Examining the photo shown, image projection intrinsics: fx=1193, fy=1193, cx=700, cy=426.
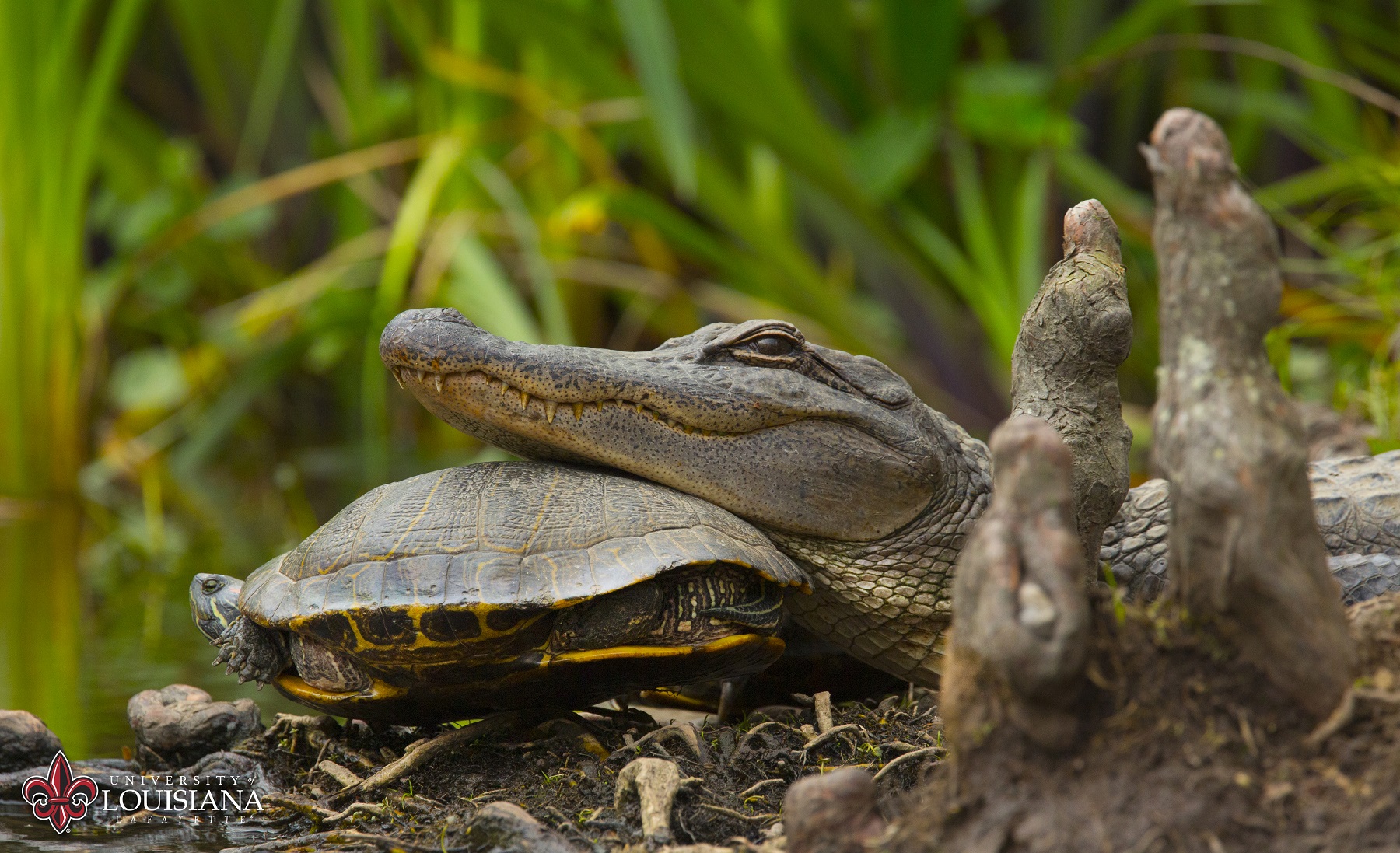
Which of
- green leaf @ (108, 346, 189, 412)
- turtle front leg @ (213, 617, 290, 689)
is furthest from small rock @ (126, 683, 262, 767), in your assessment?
green leaf @ (108, 346, 189, 412)

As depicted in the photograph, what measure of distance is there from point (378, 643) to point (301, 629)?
0.59 ft

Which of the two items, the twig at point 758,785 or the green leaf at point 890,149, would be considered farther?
the green leaf at point 890,149

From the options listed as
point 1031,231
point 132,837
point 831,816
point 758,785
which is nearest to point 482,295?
point 1031,231

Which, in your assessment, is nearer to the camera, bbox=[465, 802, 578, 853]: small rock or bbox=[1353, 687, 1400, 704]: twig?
bbox=[1353, 687, 1400, 704]: twig

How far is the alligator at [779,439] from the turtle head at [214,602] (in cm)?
58

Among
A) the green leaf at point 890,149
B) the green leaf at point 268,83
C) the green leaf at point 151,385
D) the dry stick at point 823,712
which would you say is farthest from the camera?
the green leaf at point 268,83

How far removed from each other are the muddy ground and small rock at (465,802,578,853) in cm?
2

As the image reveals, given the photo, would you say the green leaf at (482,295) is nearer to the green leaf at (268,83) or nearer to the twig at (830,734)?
the green leaf at (268,83)

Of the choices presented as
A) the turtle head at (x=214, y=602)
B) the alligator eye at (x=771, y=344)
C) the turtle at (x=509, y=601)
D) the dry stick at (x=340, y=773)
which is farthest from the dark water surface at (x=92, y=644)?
the alligator eye at (x=771, y=344)

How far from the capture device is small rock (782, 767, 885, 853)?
4.79 feet

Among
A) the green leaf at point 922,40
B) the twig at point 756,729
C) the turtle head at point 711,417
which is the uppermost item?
the green leaf at point 922,40

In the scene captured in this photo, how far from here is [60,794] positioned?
2.27 metres

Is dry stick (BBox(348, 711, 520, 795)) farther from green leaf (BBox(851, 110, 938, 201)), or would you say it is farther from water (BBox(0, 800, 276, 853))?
green leaf (BBox(851, 110, 938, 201))

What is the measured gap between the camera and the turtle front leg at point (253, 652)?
7.59 feet
